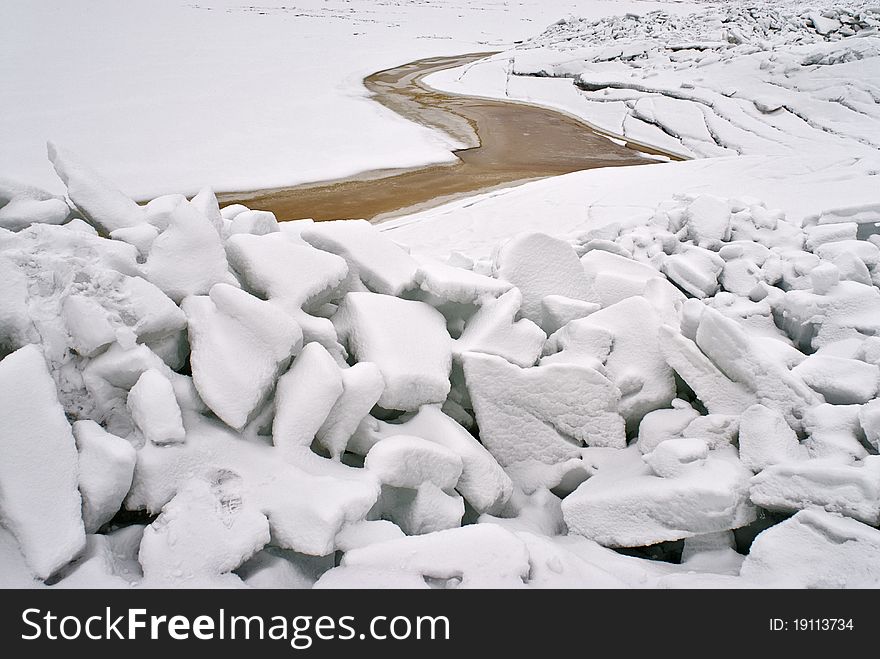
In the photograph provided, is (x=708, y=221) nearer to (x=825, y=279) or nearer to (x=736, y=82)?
(x=825, y=279)

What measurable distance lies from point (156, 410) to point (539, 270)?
5.06ft

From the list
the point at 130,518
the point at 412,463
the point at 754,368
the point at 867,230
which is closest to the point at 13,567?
the point at 130,518

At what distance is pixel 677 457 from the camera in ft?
5.90

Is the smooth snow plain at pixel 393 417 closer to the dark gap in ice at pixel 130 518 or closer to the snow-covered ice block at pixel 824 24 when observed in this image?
the dark gap in ice at pixel 130 518

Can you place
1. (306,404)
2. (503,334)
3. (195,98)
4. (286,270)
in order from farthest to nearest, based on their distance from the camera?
1. (195,98)
2. (503,334)
3. (286,270)
4. (306,404)

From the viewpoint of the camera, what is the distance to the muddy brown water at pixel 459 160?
17.9ft

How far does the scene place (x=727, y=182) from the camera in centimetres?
525

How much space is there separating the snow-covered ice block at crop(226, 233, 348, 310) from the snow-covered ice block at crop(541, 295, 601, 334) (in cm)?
81

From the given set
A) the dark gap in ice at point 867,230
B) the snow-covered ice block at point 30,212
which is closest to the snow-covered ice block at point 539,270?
the snow-covered ice block at point 30,212

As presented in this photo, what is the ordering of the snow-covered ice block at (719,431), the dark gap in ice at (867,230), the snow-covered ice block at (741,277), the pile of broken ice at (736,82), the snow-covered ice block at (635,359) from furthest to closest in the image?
the pile of broken ice at (736,82) → the dark gap in ice at (867,230) → the snow-covered ice block at (741,277) → the snow-covered ice block at (635,359) → the snow-covered ice block at (719,431)

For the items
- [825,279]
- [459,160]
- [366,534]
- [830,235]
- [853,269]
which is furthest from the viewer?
[459,160]

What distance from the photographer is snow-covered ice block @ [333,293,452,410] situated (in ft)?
6.30
